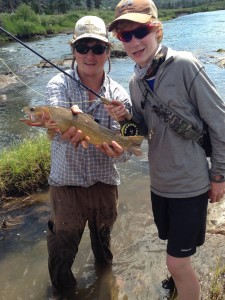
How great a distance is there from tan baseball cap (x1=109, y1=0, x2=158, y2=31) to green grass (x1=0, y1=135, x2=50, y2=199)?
158 inches

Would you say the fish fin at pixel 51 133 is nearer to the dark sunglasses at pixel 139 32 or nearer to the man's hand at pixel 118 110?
the man's hand at pixel 118 110

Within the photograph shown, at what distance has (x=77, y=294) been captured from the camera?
4.47 metres

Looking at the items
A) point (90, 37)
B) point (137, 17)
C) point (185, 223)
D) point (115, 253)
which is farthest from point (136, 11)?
point (115, 253)

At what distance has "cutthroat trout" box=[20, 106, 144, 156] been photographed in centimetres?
341

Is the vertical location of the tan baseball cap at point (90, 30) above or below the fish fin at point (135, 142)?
above

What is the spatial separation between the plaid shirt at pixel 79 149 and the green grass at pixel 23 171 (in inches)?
117

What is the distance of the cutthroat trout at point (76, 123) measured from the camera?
3.41 metres

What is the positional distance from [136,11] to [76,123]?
112cm

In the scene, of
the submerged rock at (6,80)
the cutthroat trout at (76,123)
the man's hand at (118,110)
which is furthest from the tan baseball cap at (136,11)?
the submerged rock at (6,80)

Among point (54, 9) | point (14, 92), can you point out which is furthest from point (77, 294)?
point (54, 9)

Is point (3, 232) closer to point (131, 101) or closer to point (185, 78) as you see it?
point (131, 101)

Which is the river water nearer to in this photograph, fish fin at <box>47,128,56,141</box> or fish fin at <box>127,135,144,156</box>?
fish fin at <box>127,135,144,156</box>

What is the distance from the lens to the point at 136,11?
10.6ft

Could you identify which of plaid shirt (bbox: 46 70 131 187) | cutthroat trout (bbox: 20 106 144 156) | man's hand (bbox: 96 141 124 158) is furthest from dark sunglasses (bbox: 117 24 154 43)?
man's hand (bbox: 96 141 124 158)
